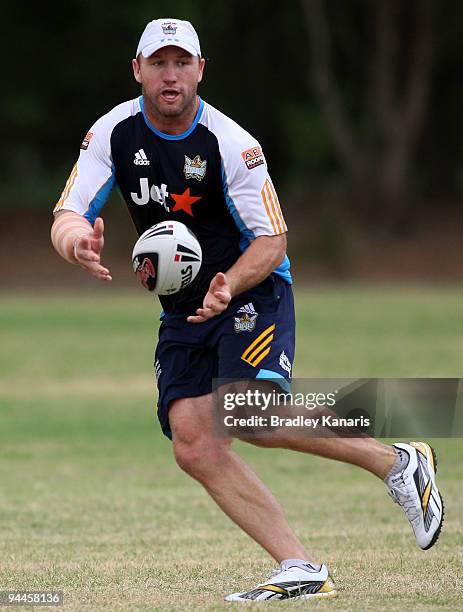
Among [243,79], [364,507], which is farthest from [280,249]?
[243,79]

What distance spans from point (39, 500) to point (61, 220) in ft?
12.4

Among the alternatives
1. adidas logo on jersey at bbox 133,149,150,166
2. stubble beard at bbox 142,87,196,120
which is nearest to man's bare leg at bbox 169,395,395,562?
adidas logo on jersey at bbox 133,149,150,166

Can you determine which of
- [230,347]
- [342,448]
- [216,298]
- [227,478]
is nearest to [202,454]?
[227,478]

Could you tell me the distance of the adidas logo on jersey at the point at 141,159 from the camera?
635 centimetres

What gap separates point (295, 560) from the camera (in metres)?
6.21

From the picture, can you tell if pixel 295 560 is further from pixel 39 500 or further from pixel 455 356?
pixel 455 356

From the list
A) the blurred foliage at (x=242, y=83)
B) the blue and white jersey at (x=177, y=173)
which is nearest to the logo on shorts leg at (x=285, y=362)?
the blue and white jersey at (x=177, y=173)

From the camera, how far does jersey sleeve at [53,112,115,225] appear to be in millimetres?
6383

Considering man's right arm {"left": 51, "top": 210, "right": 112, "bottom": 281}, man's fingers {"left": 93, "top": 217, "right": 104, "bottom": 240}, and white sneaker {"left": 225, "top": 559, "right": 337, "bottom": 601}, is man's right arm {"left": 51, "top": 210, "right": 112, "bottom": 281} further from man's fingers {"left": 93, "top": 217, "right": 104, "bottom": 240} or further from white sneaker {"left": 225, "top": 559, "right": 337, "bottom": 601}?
white sneaker {"left": 225, "top": 559, "right": 337, "bottom": 601}

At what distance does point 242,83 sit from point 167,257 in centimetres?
4062

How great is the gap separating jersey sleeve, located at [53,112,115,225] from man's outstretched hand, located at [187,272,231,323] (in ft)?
2.49

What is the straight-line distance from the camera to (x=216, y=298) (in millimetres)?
5957

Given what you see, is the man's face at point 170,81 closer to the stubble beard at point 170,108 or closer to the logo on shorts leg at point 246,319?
the stubble beard at point 170,108

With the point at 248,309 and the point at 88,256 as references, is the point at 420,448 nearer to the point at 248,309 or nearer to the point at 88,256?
the point at 248,309
